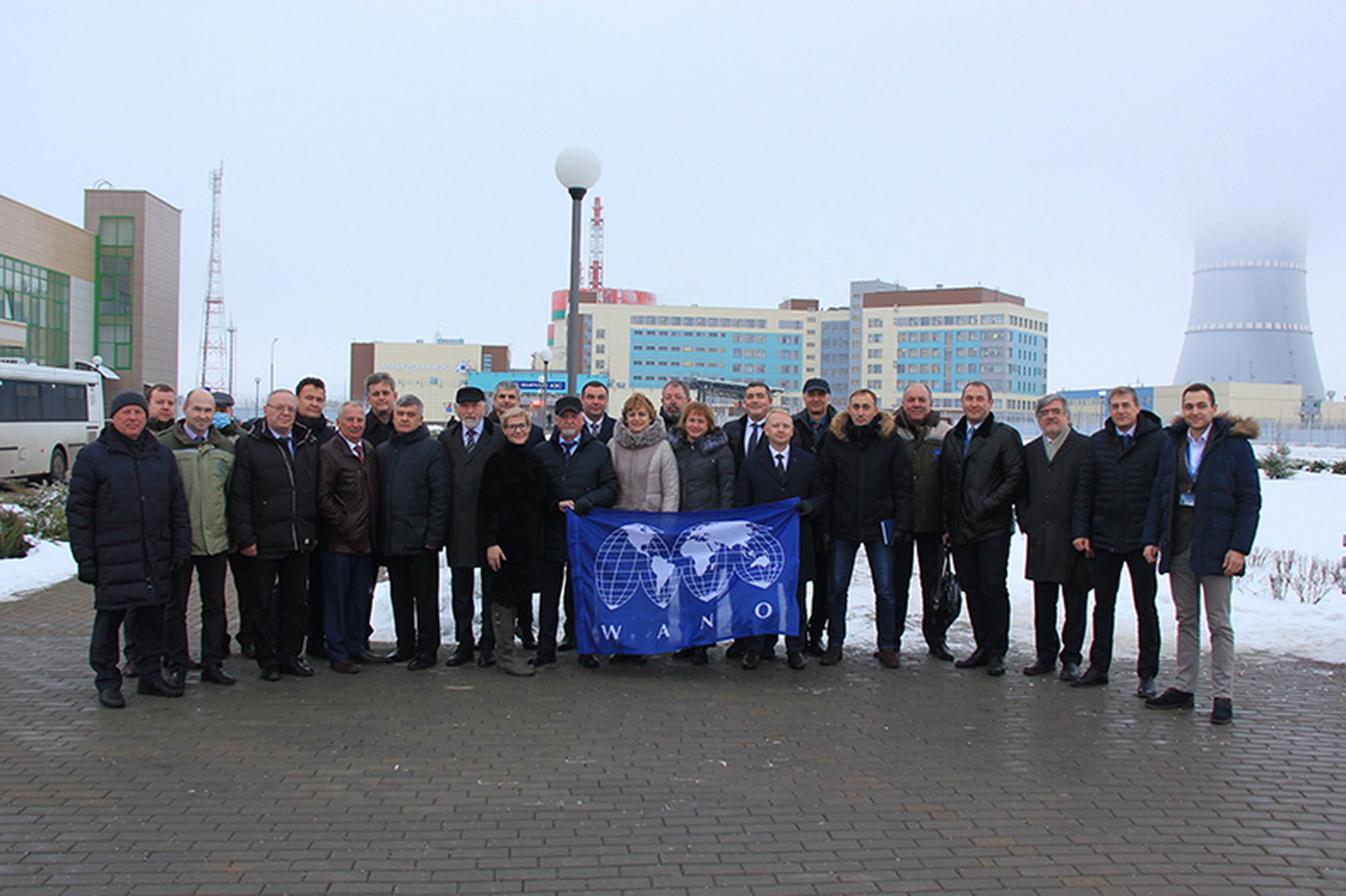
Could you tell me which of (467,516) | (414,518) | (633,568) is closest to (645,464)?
(633,568)

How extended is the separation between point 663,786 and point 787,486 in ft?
11.0

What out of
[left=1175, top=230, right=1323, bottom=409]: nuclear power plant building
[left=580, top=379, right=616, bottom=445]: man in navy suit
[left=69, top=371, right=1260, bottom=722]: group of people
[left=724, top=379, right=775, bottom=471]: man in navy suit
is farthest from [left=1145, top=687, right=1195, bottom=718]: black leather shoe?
[left=1175, top=230, right=1323, bottom=409]: nuclear power plant building

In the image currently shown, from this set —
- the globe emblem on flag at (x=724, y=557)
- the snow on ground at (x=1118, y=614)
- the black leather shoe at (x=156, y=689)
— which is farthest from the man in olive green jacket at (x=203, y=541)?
the globe emblem on flag at (x=724, y=557)

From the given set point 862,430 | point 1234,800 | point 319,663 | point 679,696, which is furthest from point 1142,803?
point 319,663

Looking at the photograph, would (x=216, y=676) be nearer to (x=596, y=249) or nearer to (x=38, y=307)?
(x=38, y=307)

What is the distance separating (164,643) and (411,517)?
1.96 meters

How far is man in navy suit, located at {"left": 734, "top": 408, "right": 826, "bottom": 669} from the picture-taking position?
25.9 feet

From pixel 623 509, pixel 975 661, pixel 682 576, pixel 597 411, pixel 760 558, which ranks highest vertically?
pixel 597 411

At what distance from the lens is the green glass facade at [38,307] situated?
5244cm

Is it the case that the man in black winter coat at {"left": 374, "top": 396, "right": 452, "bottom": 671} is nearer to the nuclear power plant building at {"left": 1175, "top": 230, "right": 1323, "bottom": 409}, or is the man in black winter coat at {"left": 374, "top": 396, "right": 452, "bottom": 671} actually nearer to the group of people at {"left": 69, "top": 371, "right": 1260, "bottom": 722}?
the group of people at {"left": 69, "top": 371, "right": 1260, "bottom": 722}

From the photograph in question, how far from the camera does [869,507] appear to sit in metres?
7.91

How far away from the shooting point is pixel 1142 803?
505cm

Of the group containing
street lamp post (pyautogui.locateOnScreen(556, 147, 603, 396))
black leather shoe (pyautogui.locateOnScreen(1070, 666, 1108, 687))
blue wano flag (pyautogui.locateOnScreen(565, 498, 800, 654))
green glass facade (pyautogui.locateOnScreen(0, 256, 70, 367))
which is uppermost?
green glass facade (pyautogui.locateOnScreen(0, 256, 70, 367))

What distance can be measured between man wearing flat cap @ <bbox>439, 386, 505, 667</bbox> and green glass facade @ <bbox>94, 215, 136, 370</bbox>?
64.8m
